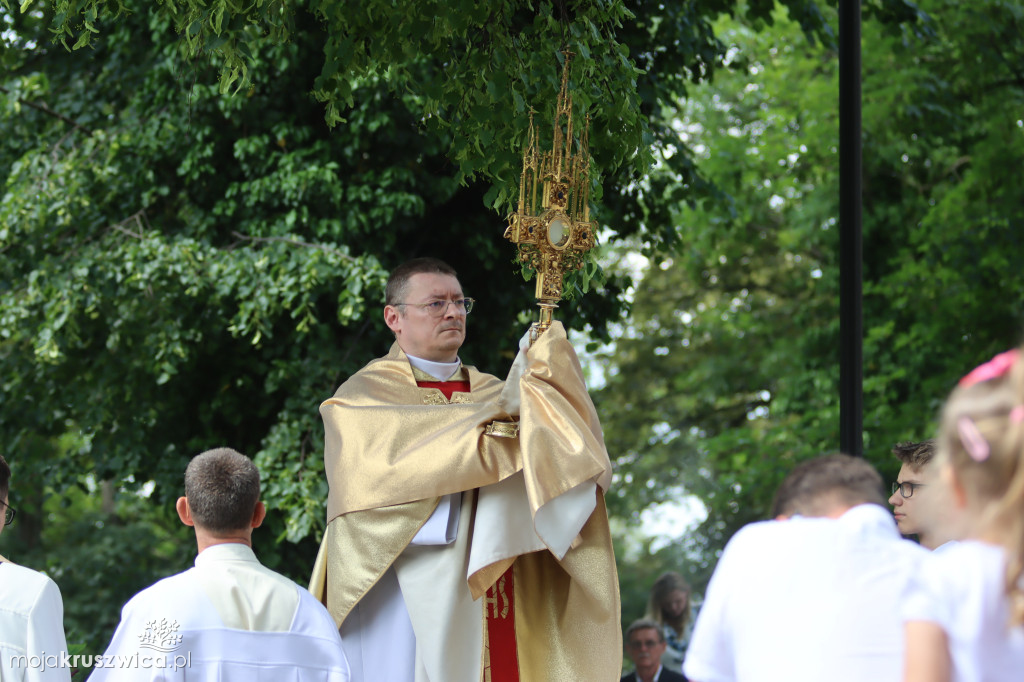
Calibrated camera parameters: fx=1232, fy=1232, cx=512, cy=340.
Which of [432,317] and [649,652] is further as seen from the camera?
[649,652]

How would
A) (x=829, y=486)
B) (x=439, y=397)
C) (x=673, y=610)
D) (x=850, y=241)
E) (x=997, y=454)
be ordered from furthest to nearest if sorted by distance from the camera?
(x=673, y=610)
(x=850, y=241)
(x=439, y=397)
(x=829, y=486)
(x=997, y=454)

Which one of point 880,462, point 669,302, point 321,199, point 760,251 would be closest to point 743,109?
point 760,251

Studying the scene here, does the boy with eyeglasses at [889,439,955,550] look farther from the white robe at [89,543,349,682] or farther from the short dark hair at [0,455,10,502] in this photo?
the short dark hair at [0,455,10,502]

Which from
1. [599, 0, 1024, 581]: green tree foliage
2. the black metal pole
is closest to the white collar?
the black metal pole

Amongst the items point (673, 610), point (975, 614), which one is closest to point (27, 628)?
point (975, 614)

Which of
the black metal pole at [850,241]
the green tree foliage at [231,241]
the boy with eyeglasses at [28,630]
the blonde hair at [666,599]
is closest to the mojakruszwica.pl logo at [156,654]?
the boy with eyeglasses at [28,630]

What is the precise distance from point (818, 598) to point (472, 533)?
2.43 meters

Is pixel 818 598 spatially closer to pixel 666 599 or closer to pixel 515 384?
pixel 515 384

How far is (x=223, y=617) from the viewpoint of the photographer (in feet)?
10.2

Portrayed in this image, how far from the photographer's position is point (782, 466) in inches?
555

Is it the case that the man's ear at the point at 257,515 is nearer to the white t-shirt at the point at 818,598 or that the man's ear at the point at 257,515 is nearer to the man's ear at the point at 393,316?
the white t-shirt at the point at 818,598

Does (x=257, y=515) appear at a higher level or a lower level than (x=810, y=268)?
lower

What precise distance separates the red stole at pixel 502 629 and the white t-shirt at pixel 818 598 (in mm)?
2315

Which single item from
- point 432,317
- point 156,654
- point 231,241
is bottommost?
point 156,654
